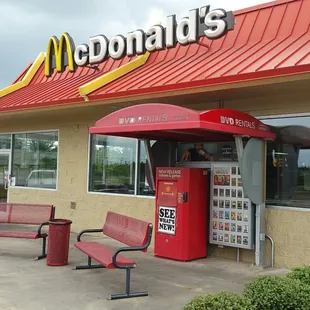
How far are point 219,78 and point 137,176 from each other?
137 inches

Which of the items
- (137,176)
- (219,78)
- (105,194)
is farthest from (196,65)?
(105,194)

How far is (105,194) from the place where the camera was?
10188 mm

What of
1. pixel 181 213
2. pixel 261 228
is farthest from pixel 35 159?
pixel 261 228

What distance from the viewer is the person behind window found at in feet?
27.7

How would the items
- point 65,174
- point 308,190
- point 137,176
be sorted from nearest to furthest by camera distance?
point 308,190, point 137,176, point 65,174

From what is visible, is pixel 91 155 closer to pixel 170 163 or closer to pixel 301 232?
pixel 170 163

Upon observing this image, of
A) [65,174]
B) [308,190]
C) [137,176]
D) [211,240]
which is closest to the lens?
[308,190]

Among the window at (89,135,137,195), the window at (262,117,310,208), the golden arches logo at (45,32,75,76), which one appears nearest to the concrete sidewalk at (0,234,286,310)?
the window at (262,117,310,208)

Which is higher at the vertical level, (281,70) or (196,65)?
Answer: (196,65)

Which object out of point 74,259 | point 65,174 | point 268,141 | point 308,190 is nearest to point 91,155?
point 65,174

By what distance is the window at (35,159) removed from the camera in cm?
1169

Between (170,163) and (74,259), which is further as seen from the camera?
(170,163)

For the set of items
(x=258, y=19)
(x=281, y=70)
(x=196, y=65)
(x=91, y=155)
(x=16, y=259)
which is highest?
(x=258, y=19)

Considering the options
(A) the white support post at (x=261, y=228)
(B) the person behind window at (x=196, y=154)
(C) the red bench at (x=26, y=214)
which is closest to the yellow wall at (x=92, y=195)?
(A) the white support post at (x=261, y=228)
